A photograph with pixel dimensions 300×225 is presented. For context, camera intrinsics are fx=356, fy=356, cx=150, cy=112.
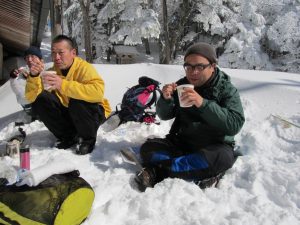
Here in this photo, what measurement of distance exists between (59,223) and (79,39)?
2362cm

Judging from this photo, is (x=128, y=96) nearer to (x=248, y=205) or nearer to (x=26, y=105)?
(x=26, y=105)

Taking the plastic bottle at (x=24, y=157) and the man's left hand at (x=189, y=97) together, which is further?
the plastic bottle at (x=24, y=157)

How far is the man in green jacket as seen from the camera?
2.86m

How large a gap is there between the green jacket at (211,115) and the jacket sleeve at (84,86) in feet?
2.16

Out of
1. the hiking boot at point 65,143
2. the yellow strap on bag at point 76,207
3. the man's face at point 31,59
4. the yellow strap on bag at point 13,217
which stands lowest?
the hiking boot at point 65,143

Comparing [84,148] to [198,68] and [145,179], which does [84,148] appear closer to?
[145,179]

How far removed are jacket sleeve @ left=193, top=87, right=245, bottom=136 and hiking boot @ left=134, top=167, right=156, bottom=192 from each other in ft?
2.10

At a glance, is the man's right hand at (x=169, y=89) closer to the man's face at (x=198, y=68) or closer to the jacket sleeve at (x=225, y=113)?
the man's face at (x=198, y=68)

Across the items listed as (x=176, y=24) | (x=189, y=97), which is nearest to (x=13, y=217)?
(x=189, y=97)

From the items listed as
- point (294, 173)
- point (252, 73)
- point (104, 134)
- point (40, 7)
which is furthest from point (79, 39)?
point (294, 173)

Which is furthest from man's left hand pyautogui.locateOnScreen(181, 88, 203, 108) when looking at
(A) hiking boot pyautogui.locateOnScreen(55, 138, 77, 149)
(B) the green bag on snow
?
(A) hiking boot pyautogui.locateOnScreen(55, 138, 77, 149)

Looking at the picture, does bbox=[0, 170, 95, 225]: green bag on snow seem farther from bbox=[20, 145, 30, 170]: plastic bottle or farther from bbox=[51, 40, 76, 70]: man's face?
bbox=[51, 40, 76, 70]: man's face

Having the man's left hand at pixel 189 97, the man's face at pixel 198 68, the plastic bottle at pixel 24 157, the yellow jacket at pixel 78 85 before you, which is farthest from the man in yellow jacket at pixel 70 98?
the man's left hand at pixel 189 97

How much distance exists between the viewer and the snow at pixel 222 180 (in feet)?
8.05
